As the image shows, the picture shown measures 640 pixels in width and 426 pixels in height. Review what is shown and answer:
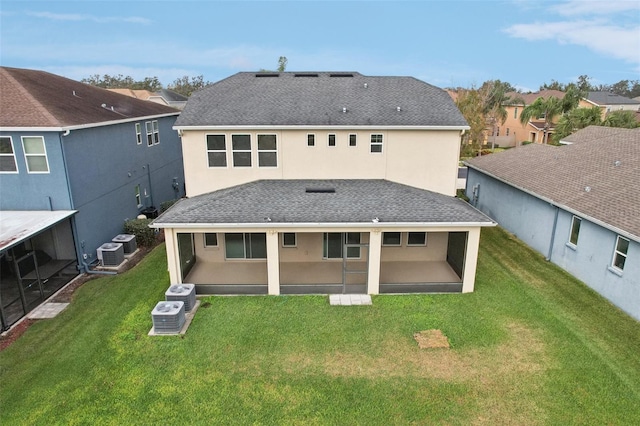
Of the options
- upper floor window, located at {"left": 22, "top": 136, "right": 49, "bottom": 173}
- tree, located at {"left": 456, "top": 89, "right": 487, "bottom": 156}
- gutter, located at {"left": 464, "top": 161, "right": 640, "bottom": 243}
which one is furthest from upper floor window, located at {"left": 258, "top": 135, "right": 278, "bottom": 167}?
tree, located at {"left": 456, "top": 89, "right": 487, "bottom": 156}

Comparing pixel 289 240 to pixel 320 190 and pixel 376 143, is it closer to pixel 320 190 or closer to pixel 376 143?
pixel 320 190

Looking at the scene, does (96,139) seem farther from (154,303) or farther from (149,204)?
(154,303)

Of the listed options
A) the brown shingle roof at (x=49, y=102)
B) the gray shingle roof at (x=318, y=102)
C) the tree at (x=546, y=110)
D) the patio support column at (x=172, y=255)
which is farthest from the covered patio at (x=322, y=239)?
the tree at (x=546, y=110)

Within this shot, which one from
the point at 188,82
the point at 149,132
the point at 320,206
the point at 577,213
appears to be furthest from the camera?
the point at 188,82

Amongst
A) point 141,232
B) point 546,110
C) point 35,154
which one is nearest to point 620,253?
point 141,232

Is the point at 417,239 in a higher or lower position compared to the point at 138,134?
lower

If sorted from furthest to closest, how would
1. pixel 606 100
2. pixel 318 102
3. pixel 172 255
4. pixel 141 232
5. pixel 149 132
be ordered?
pixel 606 100 → pixel 149 132 → pixel 141 232 → pixel 318 102 → pixel 172 255

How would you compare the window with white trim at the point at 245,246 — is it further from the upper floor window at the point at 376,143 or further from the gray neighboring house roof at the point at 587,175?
the gray neighboring house roof at the point at 587,175
